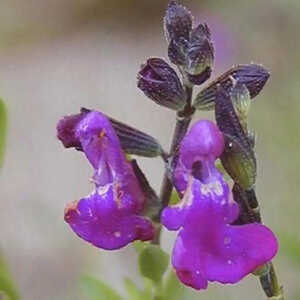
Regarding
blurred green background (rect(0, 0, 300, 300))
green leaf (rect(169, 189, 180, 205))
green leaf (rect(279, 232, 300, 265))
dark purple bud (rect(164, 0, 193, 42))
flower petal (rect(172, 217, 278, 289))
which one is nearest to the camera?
flower petal (rect(172, 217, 278, 289))

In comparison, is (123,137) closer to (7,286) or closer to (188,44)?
(188,44)

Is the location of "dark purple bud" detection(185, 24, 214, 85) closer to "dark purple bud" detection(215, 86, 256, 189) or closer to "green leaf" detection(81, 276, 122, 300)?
"dark purple bud" detection(215, 86, 256, 189)

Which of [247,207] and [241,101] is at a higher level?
[241,101]

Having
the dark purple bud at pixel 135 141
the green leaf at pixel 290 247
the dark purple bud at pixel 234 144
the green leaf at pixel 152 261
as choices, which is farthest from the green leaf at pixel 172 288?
the green leaf at pixel 290 247

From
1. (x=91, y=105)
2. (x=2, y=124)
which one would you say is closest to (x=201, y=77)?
(x=2, y=124)

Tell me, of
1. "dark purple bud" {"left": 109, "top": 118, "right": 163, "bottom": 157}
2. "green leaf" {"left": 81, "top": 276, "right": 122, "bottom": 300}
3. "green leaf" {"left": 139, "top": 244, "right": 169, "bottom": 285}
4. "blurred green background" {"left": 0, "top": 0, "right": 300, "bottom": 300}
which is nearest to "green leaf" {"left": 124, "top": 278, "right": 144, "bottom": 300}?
"green leaf" {"left": 81, "top": 276, "right": 122, "bottom": 300}

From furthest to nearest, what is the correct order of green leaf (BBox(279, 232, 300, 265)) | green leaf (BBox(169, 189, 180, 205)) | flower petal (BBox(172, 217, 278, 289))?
green leaf (BBox(279, 232, 300, 265)), green leaf (BBox(169, 189, 180, 205)), flower petal (BBox(172, 217, 278, 289))

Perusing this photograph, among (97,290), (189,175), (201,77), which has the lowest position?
(97,290)
